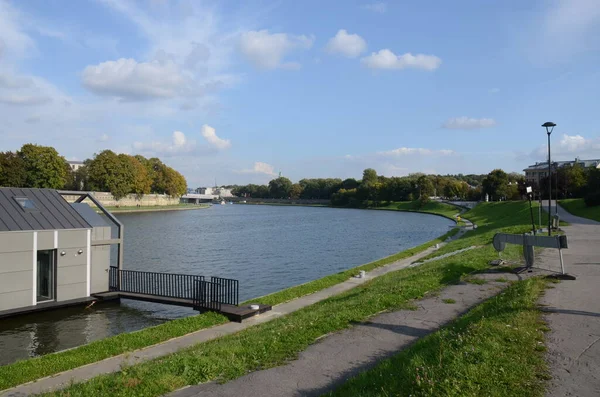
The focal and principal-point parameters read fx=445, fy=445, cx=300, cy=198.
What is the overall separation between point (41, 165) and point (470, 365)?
104175 mm

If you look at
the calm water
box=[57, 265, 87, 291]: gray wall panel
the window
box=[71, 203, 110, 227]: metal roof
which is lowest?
the calm water

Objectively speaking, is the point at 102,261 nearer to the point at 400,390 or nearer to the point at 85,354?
the point at 85,354

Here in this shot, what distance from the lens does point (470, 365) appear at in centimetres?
625

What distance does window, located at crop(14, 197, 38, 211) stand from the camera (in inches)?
698

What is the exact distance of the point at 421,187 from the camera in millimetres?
139875

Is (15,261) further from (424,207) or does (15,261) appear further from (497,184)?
(424,207)

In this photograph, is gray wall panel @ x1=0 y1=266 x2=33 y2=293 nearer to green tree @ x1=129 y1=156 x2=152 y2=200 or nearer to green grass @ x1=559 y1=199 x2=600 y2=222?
green grass @ x1=559 y1=199 x2=600 y2=222

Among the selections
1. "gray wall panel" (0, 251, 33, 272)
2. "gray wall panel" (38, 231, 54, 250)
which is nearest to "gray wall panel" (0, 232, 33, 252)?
"gray wall panel" (0, 251, 33, 272)

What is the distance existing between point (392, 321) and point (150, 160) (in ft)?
487

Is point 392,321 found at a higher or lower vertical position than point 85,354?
higher

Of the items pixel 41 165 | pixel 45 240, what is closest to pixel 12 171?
pixel 41 165

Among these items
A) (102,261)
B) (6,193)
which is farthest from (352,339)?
(6,193)

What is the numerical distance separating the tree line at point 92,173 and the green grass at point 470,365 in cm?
9774

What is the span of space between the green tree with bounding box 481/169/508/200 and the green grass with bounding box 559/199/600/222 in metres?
47.9
